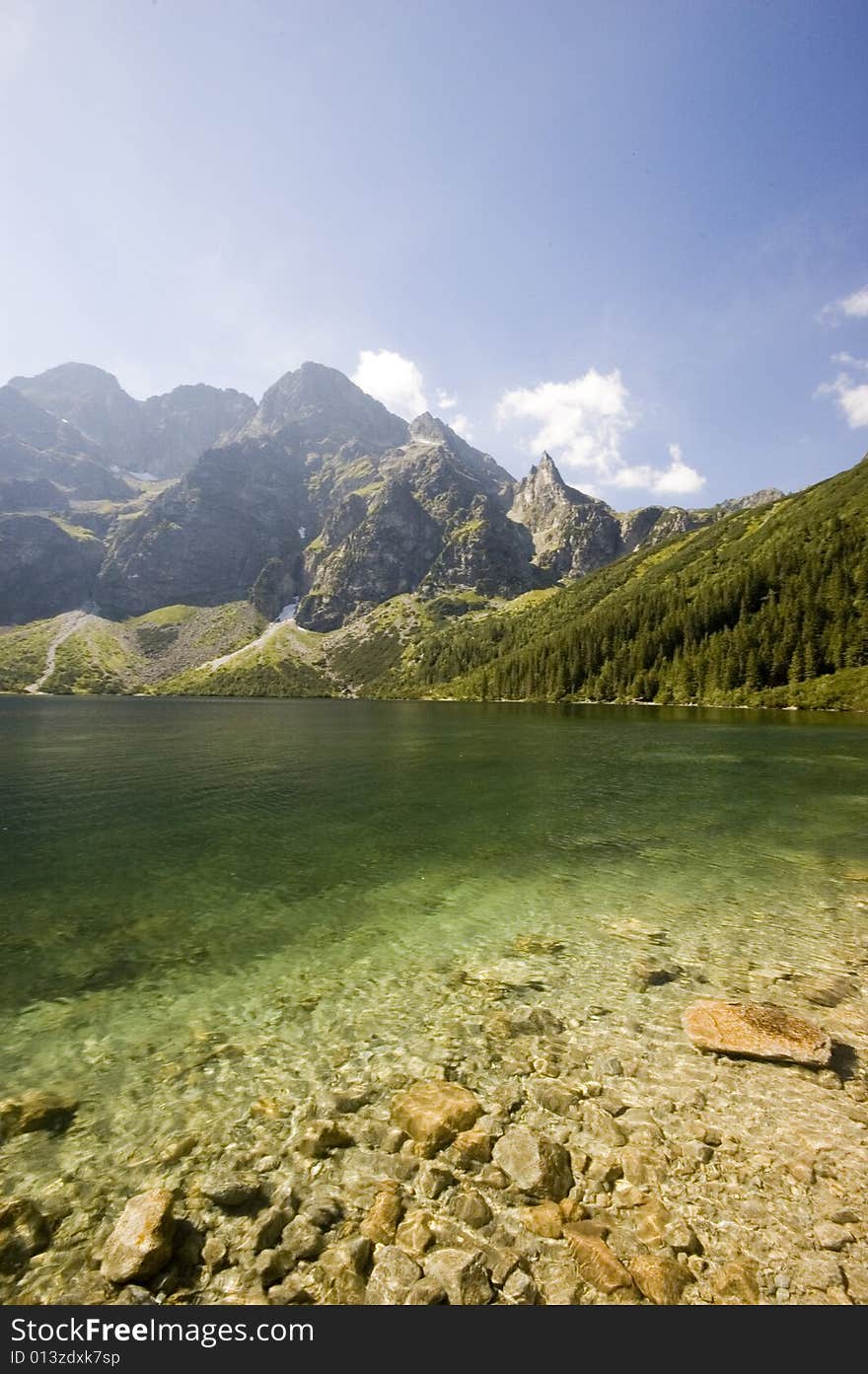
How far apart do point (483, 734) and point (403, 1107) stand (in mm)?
93947

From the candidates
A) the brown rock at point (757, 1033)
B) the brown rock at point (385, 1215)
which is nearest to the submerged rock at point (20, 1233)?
the brown rock at point (385, 1215)

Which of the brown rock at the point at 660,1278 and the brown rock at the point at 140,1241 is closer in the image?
the brown rock at the point at 660,1278

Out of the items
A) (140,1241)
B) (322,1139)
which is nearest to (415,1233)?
(322,1139)

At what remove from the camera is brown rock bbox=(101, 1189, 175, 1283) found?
303 inches

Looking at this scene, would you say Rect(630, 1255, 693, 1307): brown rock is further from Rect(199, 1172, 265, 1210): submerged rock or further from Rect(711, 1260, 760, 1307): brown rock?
Rect(199, 1172, 265, 1210): submerged rock

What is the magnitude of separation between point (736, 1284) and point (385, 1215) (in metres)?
4.83

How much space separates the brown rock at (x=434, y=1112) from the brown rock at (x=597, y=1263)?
9.10 ft

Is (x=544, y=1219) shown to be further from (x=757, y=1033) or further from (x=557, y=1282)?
(x=757, y=1033)

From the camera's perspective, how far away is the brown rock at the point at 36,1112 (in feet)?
36.5

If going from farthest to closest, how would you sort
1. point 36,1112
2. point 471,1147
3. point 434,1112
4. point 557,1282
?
point 36,1112 < point 434,1112 < point 471,1147 < point 557,1282

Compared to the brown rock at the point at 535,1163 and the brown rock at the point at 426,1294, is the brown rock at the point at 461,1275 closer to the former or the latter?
the brown rock at the point at 426,1294

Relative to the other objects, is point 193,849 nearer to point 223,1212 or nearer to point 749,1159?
point 223,1212

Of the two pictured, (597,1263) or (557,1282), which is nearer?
(557,1282)

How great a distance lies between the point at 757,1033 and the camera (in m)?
13.3
